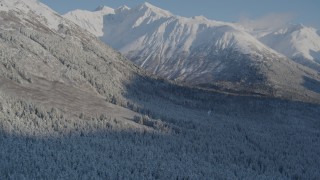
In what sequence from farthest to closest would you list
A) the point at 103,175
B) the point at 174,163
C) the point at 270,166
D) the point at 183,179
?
the point at 270,166
the point at 174,163
the point at 183,179
the point at 103,175

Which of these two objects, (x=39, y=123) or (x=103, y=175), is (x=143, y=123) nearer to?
(x=39, y=123)

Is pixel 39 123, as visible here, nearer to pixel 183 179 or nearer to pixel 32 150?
pixel 32 150

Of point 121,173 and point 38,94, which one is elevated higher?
point 38,94

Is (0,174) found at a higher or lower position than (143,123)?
lower

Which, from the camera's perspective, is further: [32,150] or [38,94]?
[38,94]

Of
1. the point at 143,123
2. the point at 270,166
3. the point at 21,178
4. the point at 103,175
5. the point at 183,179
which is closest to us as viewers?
the point at 21,178

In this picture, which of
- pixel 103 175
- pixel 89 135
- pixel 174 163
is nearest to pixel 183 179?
pixel 174 163

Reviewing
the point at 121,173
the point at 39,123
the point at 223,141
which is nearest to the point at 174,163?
the point at 121,173

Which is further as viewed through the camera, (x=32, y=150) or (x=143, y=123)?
(x=143, y=123)

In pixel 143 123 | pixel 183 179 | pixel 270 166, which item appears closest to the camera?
pixel 183 179
